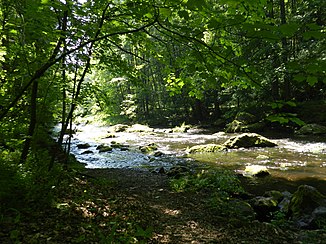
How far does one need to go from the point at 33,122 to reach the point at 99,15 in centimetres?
224

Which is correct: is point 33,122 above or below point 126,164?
above

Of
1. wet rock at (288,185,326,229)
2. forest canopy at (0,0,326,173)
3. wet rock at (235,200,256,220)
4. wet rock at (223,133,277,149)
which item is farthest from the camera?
wet rock at (223,133,277,149)

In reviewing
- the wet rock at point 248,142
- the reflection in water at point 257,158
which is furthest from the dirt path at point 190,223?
the wet rock at point 248,142

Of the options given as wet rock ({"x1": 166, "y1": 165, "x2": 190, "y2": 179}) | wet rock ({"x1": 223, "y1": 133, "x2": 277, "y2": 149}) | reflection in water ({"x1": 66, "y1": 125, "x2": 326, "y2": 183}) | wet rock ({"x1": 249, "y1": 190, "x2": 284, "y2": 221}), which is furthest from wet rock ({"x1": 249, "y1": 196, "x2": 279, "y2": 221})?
wet rock ({"x1": 223, "y1": 133, "x2": 277, "y2": 149})

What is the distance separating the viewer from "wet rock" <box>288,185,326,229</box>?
5.89 meters

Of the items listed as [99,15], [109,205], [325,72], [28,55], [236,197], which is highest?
[99,15]

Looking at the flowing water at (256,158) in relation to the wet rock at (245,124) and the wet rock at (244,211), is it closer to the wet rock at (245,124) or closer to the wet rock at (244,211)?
the wet rock at (244,211)

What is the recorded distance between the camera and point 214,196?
24.0 ft

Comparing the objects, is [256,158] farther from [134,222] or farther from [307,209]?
[134,222]

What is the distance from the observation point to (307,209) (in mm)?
6293

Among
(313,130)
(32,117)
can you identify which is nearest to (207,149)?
(313,130)

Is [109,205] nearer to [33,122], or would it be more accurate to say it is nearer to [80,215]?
[80,215]

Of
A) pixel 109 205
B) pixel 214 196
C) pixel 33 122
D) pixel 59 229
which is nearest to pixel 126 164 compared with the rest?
pixel 214 196

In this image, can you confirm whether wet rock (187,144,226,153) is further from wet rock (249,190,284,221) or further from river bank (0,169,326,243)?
wet rock (249,190,284,221)
